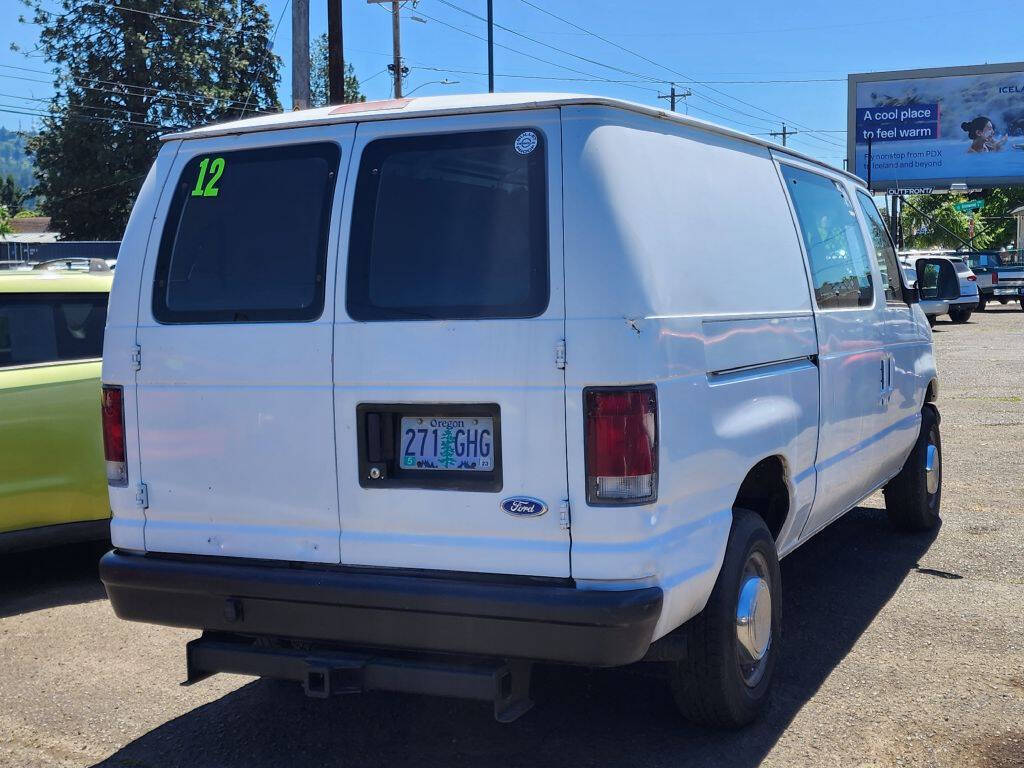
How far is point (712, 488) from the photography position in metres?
3.92

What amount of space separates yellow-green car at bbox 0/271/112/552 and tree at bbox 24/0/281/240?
38839mm

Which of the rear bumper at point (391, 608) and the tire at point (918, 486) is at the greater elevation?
the rear bumper at point (391, 608)

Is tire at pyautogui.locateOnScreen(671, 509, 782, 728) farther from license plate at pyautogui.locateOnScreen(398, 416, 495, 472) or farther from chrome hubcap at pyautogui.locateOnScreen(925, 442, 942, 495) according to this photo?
chrome hubcap at pyautogui.locateOnScreen(925, 442, 942, 495)

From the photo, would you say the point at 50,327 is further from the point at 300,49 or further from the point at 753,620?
the point at 300,49

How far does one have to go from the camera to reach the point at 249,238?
4086 mm

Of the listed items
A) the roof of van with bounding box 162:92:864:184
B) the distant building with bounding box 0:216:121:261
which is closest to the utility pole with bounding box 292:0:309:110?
the roof of van with bounding box 162:92:864:184

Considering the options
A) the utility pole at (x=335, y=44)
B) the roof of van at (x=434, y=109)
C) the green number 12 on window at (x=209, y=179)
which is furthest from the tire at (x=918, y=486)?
the utility pole at (x=335, y=44)

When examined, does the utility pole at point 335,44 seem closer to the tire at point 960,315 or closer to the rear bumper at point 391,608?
the rear bumper at point 391,608

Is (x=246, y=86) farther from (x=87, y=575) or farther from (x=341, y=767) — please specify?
(x=341, y=767)

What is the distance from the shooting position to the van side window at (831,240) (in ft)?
17.1

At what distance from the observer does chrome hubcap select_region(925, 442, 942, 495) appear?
24.1 ft

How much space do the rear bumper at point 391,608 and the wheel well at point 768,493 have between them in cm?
118

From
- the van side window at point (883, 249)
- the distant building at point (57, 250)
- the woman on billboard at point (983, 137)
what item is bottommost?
the van side window at point (883, 249)

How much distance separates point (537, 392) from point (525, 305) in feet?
0.92
